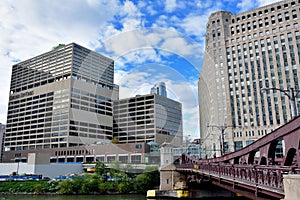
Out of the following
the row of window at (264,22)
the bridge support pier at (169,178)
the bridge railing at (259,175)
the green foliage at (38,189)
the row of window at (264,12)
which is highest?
the row of window at (264,12)

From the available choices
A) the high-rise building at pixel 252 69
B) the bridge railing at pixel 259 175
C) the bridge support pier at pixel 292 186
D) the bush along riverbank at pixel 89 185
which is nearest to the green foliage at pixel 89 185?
the bush along riverbank at pixel 89 185

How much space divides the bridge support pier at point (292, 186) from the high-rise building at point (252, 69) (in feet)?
228

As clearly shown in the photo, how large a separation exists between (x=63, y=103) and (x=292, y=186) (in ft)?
424

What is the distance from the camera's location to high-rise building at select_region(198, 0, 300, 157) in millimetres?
84125

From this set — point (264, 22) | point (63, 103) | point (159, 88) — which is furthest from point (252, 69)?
point (63, 103)

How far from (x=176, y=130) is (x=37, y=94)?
73.1m

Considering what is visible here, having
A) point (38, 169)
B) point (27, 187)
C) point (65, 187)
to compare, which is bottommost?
point (27, 187)

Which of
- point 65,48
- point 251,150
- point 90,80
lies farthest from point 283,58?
point 65,48

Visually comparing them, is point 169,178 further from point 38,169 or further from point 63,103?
point 63,103

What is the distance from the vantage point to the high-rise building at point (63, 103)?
129000mm

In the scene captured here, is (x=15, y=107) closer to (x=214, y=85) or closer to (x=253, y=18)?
(x=214, y=85)

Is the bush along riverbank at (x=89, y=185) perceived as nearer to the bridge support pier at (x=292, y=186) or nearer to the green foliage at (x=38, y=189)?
the green foliage at (x=38, y=189)

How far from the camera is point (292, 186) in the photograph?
999cm

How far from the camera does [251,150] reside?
18.8 meters
